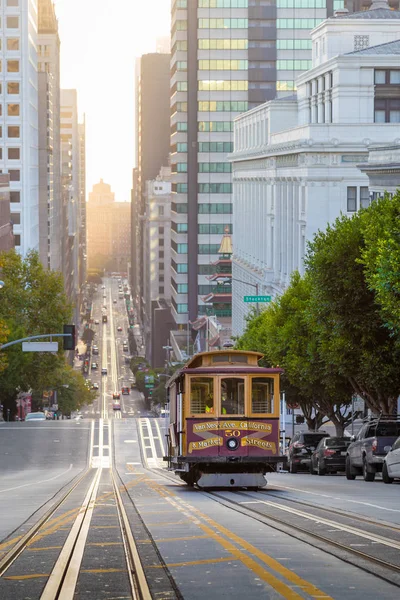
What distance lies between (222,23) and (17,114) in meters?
34.3

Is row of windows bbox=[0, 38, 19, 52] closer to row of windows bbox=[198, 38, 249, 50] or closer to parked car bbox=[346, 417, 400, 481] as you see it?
row of windows bbox=[198, 38, 249, 50]

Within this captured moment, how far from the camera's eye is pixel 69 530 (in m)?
20.2

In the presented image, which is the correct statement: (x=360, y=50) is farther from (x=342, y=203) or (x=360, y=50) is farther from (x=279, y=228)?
(x=279, y=228)

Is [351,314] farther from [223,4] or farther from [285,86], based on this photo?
[285,86]

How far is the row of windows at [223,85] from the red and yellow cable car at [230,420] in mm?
144955

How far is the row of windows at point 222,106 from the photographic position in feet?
→ 575

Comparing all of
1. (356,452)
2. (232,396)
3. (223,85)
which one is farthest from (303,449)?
(223,85)

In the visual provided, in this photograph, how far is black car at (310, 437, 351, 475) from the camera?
44531 millimetres

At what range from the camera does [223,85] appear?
174875 mm

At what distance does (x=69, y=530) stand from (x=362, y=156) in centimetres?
7280

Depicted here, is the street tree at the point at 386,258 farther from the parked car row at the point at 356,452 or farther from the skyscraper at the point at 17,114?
the skyscraper at the point at 17,114

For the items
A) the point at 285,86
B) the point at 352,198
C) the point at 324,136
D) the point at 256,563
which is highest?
the point at 285,86

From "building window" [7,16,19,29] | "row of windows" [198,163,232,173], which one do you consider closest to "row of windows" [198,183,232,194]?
"row of windows" [198,163,232,173]

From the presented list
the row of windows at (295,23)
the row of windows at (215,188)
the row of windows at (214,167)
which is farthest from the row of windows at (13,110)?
the row of windows at (295,23)
